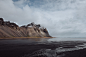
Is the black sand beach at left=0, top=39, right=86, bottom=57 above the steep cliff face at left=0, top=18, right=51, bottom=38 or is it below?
below

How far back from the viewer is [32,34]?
141 meters

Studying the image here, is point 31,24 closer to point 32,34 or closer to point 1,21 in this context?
point 32,34

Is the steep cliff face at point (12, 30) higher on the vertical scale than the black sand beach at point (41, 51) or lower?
higher

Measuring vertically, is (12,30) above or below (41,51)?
above

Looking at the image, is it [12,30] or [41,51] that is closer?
[41,51]

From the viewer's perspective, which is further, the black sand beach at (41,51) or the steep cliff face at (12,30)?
the steep cliff face at (12,30)

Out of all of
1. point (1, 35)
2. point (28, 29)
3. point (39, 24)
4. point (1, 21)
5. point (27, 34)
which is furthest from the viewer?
point (39, 24)

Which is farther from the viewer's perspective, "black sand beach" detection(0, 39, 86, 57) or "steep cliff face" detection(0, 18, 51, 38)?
"steep cliff face" detection(0, 18, 51, 38)

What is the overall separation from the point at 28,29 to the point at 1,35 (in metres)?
66.7

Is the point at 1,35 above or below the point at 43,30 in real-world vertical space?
below

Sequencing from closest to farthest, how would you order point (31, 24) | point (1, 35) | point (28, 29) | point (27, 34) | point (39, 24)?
point (1, 35) → point (27, 34) → point (28, 29) → point (31, 24) → point (39, 24)

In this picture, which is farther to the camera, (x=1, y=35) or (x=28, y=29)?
(x=28, y=29)

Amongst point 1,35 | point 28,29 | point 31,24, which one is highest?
point 31,24

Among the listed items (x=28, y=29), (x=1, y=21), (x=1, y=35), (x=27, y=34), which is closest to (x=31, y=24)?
(x=28, y=29)
